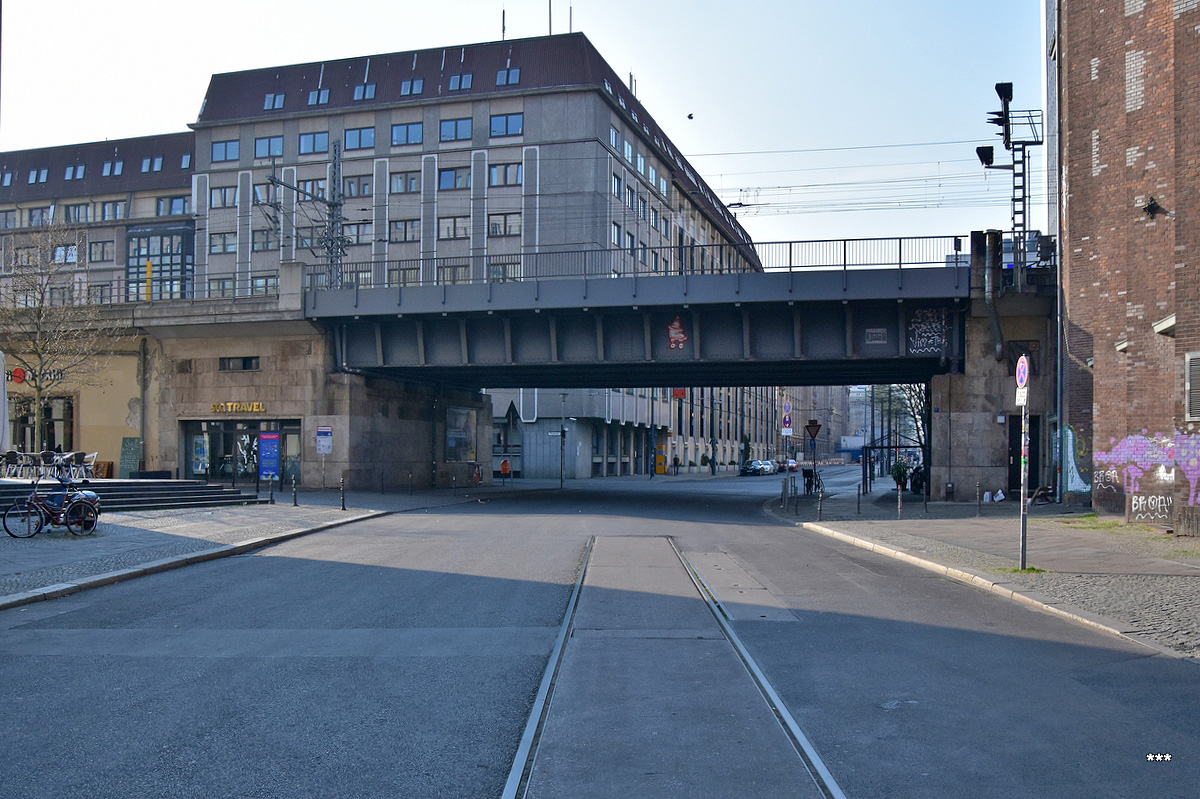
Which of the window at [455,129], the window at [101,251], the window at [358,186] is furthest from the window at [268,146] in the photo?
the window at [101,251]

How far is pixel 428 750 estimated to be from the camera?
555cm

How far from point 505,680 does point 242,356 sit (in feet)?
111

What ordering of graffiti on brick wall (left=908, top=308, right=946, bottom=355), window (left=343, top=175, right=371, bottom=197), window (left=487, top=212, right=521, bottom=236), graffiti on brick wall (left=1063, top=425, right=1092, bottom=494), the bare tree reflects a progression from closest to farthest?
graffiti on brick wall (left=1063, top=425, right=1092, bottom=494) < graffiti on brick wall (left=908, top=308, right=946, bottom=355) < the bare tree < window (left=487, top=212, right=521, bottom=236) < window (left=343, top=175, right=371, bottom=197)

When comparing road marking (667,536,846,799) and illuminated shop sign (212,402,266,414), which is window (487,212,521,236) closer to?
illuminated shop sign (212,402,266,414)

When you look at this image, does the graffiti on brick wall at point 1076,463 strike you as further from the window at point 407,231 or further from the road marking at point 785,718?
the window at point 407,231

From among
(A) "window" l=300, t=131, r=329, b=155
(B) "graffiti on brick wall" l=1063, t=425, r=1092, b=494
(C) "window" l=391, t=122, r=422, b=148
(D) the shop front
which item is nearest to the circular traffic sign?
(B) "graffiti on brick wall" l=1063, t=425, r=1092, b=494

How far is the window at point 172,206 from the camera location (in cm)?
8481

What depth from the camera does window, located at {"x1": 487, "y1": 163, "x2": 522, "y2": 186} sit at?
6431cm

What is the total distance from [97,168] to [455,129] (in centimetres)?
4125

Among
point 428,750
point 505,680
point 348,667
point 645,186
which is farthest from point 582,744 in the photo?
point 645,186

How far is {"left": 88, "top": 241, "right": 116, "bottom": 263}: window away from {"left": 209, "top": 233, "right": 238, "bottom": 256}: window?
20.3 metres

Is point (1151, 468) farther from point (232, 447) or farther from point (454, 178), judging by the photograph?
point (454, 178)

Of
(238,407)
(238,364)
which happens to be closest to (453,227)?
(238,364)

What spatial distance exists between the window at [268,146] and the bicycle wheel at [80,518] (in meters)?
56.3
